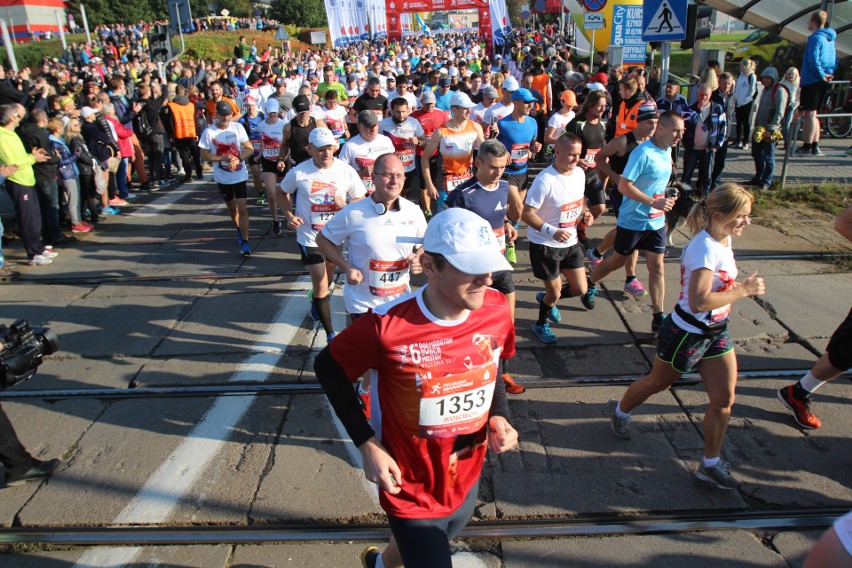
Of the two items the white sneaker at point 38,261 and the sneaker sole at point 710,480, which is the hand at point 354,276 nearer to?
the sneaker sole at point 710,480

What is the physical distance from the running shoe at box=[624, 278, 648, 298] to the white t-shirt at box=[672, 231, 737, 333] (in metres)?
3.05

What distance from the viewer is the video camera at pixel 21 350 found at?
3.63 meters

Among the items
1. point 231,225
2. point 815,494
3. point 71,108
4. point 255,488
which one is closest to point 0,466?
point 255,488

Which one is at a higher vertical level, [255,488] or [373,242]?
[373,242]

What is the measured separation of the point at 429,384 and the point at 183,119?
12385 mm

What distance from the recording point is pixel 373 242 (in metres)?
4.34

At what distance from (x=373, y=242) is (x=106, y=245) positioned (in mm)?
7134

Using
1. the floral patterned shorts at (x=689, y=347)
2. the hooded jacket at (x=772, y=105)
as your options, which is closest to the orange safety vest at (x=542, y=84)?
the hooded jacket at (x=772, y=105)

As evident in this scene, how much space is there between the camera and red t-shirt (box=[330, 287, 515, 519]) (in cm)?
233

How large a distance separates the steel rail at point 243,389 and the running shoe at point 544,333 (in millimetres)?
682

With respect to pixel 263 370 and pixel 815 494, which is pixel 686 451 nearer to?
pixel 815 494

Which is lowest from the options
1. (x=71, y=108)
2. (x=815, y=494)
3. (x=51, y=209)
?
(x=815, y=494)

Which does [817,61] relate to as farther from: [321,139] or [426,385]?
[426,385]

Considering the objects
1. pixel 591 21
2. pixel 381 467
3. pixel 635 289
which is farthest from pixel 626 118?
pixel 591 21
